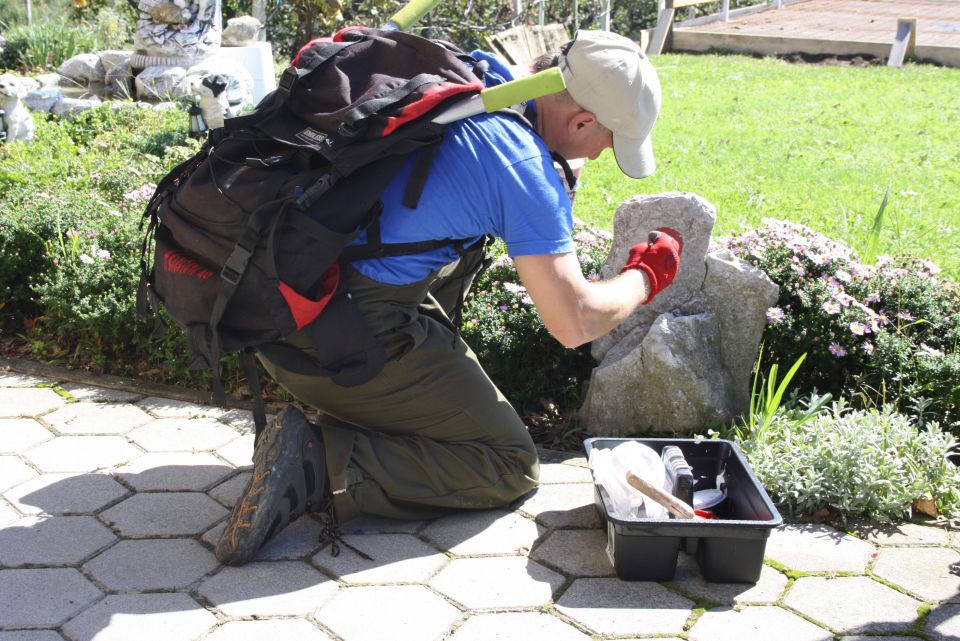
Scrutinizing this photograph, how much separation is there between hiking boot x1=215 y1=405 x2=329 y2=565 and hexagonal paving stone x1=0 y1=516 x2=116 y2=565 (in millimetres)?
412

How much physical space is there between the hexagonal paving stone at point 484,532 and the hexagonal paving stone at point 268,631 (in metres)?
0.56

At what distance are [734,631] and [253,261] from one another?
1.62 m

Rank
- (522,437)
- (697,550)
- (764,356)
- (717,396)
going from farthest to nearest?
(764,356)
(717,396)
(522,437)
(697,550)

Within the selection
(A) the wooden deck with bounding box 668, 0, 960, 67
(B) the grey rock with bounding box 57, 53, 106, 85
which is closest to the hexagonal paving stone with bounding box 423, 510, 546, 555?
(B) the grey rock with bounding box 57, 53, 106, 85

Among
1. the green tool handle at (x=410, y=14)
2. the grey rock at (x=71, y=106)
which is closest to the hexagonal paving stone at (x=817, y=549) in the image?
the green tool handle at (x=410, y=14)

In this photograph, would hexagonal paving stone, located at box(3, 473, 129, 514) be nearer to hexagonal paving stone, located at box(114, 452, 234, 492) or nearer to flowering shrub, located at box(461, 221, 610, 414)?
hexagonal paving stone, located at box(114, 452, 234, 492)

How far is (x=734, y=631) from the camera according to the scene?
106 inches

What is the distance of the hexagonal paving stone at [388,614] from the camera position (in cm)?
265

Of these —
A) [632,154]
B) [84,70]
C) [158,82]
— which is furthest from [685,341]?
[84,70]

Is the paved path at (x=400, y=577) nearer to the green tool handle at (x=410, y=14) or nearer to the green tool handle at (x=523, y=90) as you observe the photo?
the green tool handle at (x=523, y=90)

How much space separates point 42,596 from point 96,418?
1263mm

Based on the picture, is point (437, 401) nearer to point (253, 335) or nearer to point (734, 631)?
point (253, 335)

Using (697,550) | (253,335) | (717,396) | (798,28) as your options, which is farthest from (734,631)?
(798,28)

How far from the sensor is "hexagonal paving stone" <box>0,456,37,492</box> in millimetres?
3381
